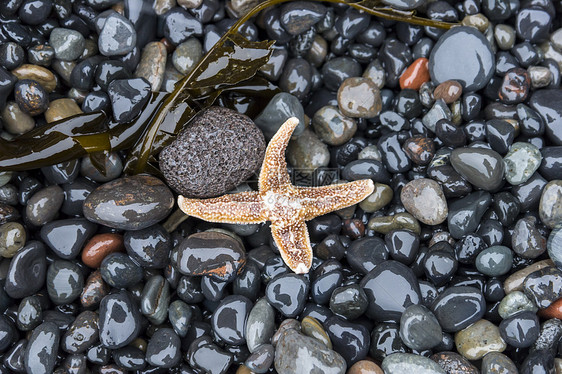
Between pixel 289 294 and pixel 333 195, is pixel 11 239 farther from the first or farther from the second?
pixel 333 195

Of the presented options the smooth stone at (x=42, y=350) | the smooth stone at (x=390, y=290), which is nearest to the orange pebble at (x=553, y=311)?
the smooth stone at (x=390, y=290)

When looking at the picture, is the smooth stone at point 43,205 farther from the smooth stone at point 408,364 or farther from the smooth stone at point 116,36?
the smooth stone at point 408,364

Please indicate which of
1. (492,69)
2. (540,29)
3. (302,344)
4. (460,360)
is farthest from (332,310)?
(540,29)

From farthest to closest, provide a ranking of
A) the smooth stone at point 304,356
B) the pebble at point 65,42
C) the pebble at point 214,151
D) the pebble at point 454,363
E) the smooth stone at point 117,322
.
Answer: the pebble at point 65,42, the pebble at point 214,151, the smooth stone at point 117,322, the pebble at point 454,363, the smooth stone at point 304,356

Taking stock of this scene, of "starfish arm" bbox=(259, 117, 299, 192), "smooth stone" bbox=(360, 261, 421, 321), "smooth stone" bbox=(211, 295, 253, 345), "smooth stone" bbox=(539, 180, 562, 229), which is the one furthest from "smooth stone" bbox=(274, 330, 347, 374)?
"smooth stone" bbox=(539, 180, 562, 229)

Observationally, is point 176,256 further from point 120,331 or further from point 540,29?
point 540,29
